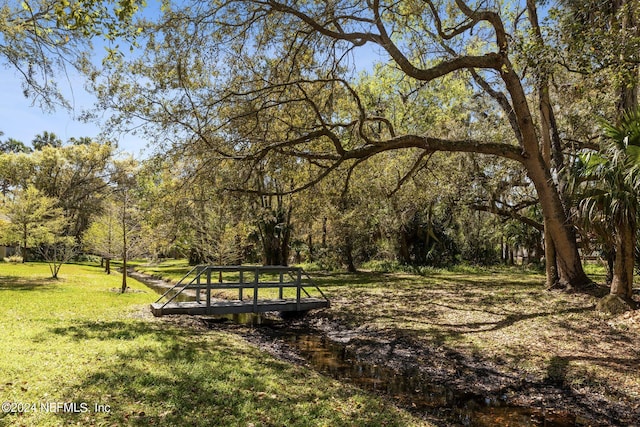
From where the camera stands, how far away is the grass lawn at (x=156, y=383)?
4.58 meters

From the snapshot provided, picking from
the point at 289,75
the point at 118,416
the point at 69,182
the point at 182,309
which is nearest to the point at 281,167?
the point at 289,75

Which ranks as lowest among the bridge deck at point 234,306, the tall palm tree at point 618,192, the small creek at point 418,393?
the small creek at point 418,393

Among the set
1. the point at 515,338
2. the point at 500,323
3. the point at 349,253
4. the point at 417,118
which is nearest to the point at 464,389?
the point at 515,338

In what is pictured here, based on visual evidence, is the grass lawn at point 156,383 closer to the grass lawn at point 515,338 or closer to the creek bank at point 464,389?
the creek bank at point 464,389

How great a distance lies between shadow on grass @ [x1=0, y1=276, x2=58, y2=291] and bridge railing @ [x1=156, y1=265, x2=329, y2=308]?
5.01m

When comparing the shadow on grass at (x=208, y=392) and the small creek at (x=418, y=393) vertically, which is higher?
the shadow on grass at (x=208, y=392)

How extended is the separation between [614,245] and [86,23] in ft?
37.1

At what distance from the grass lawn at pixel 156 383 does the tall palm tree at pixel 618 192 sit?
671cm

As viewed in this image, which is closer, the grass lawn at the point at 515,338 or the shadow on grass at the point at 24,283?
the grass lawn at the point at 515,338

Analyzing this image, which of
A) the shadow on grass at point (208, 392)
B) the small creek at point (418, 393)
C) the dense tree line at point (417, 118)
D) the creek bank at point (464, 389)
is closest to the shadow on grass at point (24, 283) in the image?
the dense tree line at point (417, 118)

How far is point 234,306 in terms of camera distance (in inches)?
463

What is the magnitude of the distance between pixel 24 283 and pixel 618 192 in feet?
70.6

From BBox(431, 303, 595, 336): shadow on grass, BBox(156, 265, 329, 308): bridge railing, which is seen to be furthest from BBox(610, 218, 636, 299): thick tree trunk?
BBox(156, 265, 329, 308): bridge railing

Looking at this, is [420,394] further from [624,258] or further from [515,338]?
[624,258]
